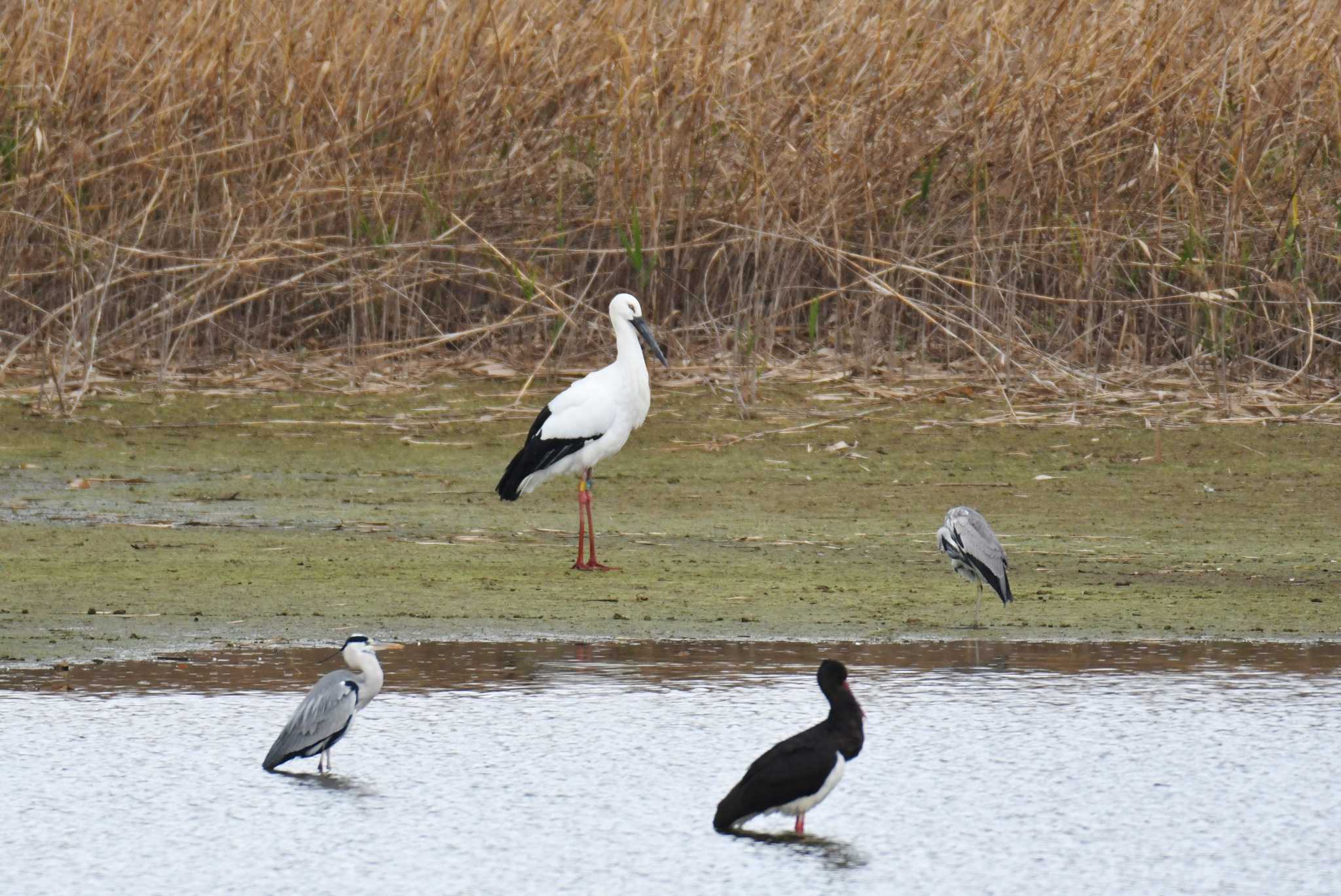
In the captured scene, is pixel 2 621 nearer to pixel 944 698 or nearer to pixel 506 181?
pixel 944 698

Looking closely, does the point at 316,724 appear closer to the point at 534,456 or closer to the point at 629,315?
the point at 534,456

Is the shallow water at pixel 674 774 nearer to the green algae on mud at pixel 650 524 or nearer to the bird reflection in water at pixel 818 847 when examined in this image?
the bird reflection in water at pixel 818 847

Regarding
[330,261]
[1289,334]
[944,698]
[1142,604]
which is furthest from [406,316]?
[944,698]

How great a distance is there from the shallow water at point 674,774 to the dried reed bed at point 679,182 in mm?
5752

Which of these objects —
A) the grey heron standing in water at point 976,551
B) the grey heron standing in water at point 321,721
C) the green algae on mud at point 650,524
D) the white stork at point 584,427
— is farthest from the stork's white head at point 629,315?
the grey heron standing in water at point 321,721

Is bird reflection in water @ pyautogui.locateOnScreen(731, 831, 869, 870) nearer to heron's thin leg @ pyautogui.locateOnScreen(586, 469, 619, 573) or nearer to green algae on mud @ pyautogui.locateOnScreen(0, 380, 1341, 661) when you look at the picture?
green algae on mud @ pyautogui.locateOnScreen(0, 380, 1341, 661)

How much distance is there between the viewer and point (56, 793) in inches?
207

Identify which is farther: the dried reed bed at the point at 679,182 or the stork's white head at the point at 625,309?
the dried reed bed at the point at 679,182

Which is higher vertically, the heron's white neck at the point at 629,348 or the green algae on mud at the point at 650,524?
the heron's white neck at the point at 629,348

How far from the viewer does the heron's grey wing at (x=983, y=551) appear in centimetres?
735

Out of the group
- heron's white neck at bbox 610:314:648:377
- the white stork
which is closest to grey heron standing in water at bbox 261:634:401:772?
the white stork

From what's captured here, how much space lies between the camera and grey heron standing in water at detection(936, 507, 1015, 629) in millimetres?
7359

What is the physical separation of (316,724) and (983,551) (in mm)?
2795

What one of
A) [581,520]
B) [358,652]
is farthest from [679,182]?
[358,652]
